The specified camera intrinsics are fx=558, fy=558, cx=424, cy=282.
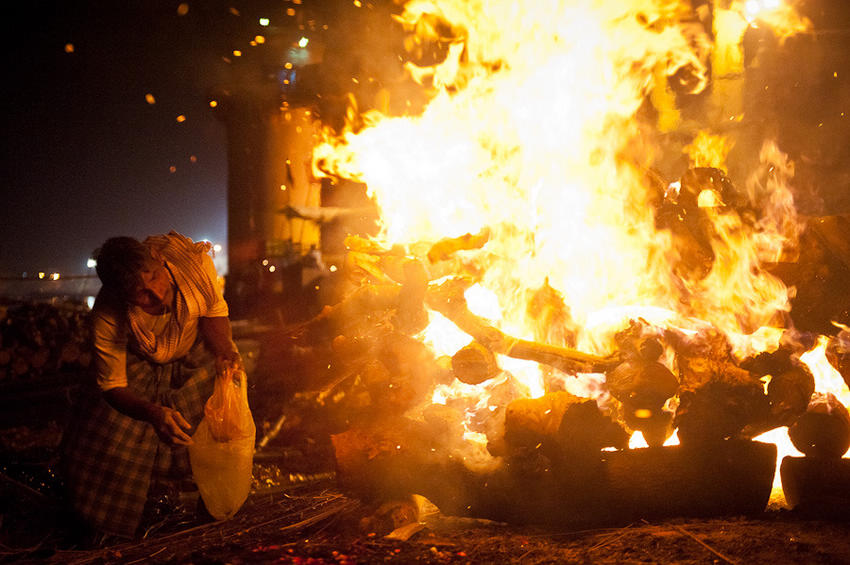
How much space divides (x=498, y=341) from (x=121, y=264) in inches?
112

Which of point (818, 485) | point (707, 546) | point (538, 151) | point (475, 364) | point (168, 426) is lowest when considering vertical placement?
point (707, 546)

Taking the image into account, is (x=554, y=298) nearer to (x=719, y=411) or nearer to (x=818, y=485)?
(x=719, y=411)

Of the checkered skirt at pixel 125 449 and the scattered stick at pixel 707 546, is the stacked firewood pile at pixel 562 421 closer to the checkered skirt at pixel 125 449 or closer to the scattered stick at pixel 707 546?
the scattered stick at pixel 707 546

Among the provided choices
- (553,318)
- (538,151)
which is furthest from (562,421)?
(538,151)

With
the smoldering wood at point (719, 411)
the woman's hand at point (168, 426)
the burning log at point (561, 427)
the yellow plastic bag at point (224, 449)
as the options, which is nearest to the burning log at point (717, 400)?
the smoldering wood at point (719, 411)

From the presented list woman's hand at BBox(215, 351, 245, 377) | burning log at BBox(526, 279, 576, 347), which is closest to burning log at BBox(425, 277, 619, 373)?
burning log at BBox(526, 279, 576, 347)

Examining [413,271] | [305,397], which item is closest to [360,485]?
[305,397]

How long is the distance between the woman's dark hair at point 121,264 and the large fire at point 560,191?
266 centimetres

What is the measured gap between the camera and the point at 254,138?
83.7ft

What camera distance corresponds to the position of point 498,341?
15.3ft

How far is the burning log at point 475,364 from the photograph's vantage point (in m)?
4.58

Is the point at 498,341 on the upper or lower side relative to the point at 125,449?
upper

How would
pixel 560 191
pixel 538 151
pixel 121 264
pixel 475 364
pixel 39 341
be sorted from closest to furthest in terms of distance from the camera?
pixel 121 264
pixel 475 364
pixel 560 191
pixel 538 151
pixel 39 341

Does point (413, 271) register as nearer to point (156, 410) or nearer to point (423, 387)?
point (423, 387)
